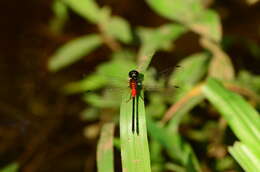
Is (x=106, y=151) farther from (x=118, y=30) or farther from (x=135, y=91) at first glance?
(x=118, y=30)

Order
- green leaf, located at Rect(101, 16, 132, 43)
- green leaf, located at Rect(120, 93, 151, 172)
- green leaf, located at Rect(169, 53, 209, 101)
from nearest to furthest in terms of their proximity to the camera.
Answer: green leaf, located at Rect(120, 93, 151, 172)
green leaf, located at Rect(169, 53, 209, 101)
green leaf, located at Rect(101, 16, 132, 43)

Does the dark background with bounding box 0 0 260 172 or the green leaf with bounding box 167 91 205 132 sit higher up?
the dark background with bounding box 0 0 260 172

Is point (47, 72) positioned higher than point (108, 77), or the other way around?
point (47, 72)

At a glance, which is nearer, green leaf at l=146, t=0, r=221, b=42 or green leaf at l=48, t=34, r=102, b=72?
green leaf at l=146, t=0, r=221, b=42

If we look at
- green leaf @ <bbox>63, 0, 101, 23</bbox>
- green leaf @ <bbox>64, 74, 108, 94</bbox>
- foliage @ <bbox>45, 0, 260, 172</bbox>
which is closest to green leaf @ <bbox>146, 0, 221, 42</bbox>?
foliage @ <bbox>45, 0, 260, 172</bbox>

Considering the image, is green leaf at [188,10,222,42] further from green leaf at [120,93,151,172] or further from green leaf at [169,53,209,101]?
green leaf at [120,93,151,172]

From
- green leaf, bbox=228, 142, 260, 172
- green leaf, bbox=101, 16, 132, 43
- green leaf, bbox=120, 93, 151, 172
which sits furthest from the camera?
green leaf, bbox=101, 16, 132, 43

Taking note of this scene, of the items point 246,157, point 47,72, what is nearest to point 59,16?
point 47,72

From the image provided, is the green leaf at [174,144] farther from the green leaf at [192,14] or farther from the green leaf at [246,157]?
the green leaf at [192,14]

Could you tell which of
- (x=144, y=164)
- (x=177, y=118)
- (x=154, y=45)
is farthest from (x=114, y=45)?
(x=144, y=164)
